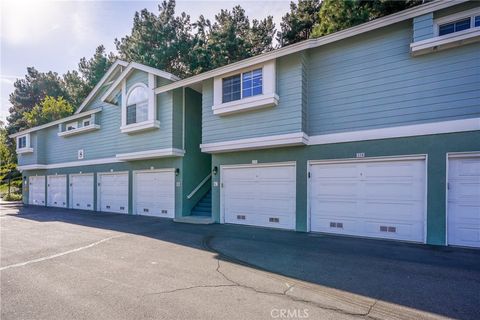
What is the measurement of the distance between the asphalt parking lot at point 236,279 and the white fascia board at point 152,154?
4.29 meters

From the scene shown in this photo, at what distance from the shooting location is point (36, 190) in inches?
731

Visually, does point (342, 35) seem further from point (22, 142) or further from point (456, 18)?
point (22, 142)

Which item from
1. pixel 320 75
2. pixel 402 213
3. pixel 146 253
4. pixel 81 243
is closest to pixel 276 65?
pixel 320 75

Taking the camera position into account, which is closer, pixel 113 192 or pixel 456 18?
pixel 456 18

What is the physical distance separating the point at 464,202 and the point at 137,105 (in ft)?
40.4

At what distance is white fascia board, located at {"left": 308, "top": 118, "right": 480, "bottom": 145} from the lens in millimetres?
5906

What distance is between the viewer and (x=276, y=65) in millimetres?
8070

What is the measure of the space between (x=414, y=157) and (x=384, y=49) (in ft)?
10.1

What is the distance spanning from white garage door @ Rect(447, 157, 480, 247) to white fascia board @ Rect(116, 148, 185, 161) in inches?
356

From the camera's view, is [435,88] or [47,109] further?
[47,109]

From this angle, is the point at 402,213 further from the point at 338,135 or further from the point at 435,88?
the point at 435,88

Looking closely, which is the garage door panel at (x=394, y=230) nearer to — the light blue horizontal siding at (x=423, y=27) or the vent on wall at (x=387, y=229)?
the vent on wall at (x=387, y=229)

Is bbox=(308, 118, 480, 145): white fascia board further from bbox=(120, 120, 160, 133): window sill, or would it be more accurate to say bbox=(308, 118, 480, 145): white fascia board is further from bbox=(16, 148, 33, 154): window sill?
bbox=(16, 148, 33, 154): window sill

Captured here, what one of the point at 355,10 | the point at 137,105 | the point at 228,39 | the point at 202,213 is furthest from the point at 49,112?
the point at 355,10
